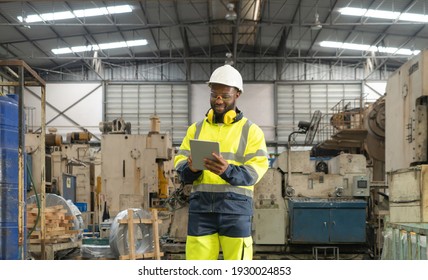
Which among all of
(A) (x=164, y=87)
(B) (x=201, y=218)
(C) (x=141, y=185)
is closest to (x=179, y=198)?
(C) (x=141, y=185)

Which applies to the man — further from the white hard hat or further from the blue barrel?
the blue barrel

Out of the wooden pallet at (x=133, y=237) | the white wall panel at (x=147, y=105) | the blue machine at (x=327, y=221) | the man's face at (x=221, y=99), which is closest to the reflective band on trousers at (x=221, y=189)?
the man's face at (x=221, y=99)

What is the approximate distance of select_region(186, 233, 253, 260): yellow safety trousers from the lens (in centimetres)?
324

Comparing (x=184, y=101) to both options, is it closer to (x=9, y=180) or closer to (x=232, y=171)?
(x=9, y=180)

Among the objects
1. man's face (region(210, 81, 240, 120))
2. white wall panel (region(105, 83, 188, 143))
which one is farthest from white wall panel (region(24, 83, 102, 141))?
man's face (region(210, 81, 240, 120))

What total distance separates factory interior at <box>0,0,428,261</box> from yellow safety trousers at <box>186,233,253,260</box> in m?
1.79

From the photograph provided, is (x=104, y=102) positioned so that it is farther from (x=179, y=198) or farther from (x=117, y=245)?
(x=117, y=245)

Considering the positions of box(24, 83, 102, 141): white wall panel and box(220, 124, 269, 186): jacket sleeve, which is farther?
box(24, 83, 102, 141): white wall panel

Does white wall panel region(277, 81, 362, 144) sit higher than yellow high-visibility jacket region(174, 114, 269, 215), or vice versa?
white wall panel region(277, 81, 362, 144)

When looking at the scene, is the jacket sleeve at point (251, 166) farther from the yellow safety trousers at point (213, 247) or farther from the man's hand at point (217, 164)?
the yellow safety trousers at point (213, 247)

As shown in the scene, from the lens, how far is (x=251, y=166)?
3.28 m

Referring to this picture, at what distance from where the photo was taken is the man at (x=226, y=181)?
323 centimetres

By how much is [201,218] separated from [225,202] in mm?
191

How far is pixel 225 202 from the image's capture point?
323 cm
